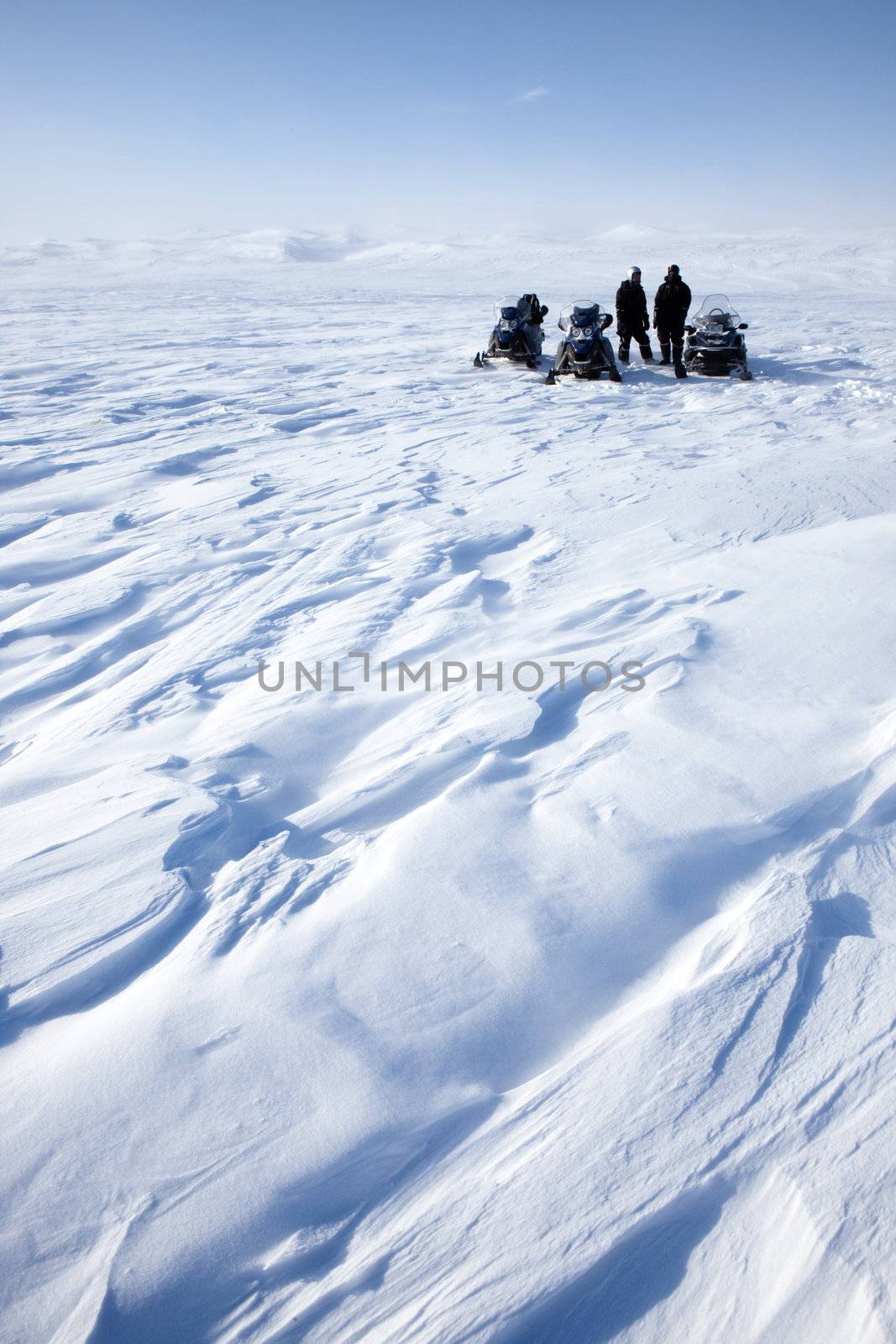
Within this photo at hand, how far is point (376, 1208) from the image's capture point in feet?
4.66

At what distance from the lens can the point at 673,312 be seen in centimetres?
905

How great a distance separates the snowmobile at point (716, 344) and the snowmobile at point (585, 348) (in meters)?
0.96

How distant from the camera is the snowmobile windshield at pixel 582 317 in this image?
8.72 metres

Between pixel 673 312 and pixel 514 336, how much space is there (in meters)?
2.03

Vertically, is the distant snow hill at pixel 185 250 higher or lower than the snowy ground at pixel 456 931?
higher

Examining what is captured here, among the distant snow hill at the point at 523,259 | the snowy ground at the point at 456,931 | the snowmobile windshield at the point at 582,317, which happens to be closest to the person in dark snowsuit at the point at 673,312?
the snowmobile windshield at the point at 582,317

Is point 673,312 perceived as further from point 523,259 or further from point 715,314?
point 523,259

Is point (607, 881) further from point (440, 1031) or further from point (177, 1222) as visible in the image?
point (177, 1222)

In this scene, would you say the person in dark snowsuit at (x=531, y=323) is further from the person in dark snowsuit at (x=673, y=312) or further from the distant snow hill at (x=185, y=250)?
the distant snow hill at (x=185, y=250)

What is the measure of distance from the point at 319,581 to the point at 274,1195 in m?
2.88

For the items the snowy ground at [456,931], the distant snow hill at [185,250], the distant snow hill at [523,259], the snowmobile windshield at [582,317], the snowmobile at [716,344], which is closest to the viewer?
the snowy ground at [456,931]

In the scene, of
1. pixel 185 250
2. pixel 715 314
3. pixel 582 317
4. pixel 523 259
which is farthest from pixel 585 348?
pixel 185 250

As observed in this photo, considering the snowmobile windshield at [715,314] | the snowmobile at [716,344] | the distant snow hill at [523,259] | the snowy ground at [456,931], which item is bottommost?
the snowy ground at [456,931]

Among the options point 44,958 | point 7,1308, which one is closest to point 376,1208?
point 7,1308
